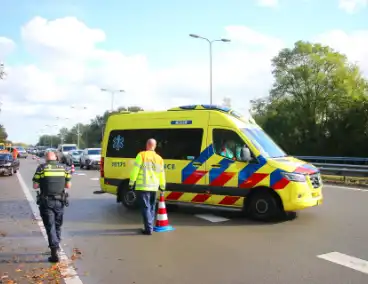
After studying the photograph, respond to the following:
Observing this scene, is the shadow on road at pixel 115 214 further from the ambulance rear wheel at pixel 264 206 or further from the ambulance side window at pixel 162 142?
the ambulance side window at pixel 162 142

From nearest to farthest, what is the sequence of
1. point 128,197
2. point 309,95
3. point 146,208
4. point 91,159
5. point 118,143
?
point 146,208
point 128,197
point 118,143
point 91,159
point 309,95

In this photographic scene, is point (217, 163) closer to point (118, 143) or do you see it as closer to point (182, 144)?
point (182, 144)

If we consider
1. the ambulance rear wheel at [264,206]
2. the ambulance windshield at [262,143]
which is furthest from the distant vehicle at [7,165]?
the ambulance rear wheel at [264,206]

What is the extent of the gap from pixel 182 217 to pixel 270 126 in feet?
150

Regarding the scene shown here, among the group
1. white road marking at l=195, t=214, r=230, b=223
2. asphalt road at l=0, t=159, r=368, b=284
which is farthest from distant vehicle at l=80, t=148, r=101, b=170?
white road marking at l=195, t=214, r=230, b=223

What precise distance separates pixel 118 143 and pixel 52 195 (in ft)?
15.6

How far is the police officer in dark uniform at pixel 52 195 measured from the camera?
235 inches

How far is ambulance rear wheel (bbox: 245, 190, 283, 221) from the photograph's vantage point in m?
8.45

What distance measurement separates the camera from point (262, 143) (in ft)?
29.8

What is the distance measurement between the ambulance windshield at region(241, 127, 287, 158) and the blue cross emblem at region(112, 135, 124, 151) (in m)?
3.25

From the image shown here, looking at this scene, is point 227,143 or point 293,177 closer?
point 293,177

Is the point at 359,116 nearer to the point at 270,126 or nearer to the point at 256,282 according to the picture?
the point at 270,126

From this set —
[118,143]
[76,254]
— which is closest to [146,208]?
[76,254]

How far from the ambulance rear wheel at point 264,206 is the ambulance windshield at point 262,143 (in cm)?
81
